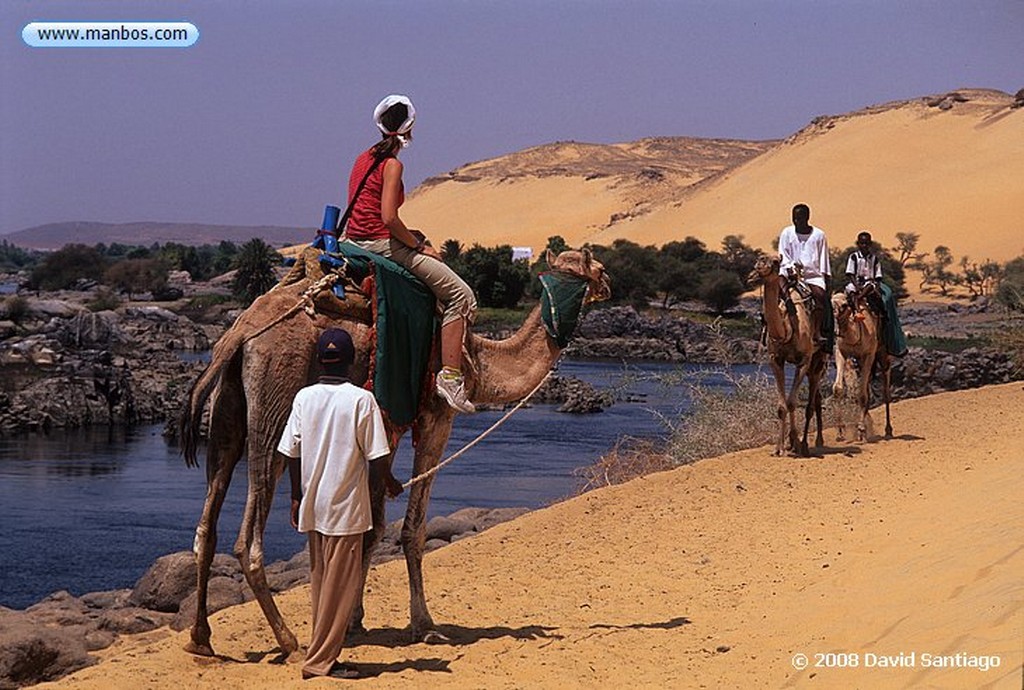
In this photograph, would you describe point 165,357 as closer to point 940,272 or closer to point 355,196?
point 355,196

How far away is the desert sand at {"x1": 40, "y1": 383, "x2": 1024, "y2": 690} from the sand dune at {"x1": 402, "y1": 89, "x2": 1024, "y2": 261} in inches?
2180

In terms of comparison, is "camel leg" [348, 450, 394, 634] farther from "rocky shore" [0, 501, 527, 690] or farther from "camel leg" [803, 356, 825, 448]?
"camel leg" [803, 356, 825, 448]

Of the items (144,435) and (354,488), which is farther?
(144,435)

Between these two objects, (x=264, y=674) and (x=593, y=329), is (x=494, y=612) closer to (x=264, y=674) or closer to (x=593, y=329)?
(x=264, y=674)

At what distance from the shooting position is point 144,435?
93.2 feet

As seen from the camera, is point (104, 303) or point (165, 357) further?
point (104, 303)

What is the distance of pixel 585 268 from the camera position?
331 inches

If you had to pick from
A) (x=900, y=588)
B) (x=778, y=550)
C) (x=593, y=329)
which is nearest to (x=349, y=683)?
(x=900, y=588)

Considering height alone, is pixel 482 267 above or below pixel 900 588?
above

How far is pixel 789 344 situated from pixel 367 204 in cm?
763

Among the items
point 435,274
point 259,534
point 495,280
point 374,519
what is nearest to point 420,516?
point 374,519

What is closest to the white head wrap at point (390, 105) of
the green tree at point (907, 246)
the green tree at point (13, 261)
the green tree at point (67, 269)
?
the green tree at point (907, 246)

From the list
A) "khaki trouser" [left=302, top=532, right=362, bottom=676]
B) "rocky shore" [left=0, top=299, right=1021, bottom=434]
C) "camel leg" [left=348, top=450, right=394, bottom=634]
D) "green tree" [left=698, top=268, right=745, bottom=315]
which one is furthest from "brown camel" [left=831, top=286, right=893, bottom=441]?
"green tree" [left=698, top=268, right=745, bottom=315]

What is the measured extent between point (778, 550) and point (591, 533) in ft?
5.99
